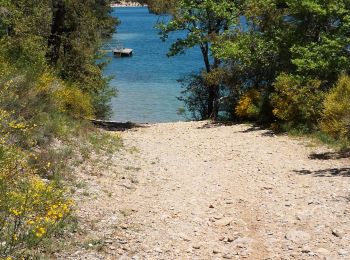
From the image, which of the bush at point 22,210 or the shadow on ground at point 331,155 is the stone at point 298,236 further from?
the shadow on ground at point 331,155

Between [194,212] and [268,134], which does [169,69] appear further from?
[194,212]

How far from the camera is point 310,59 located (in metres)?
13.9

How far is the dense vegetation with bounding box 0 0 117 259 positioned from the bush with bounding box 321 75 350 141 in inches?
243

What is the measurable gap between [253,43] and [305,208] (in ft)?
38.8

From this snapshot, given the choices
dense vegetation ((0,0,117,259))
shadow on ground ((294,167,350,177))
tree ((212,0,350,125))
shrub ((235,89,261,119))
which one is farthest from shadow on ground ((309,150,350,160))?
dense vegetation ((0,0,117,259))

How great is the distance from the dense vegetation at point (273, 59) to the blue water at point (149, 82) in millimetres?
4984

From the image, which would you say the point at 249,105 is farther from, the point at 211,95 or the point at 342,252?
the point at 342,252

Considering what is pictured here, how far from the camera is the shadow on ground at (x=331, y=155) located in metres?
11.5

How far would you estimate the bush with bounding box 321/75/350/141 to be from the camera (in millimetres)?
11906

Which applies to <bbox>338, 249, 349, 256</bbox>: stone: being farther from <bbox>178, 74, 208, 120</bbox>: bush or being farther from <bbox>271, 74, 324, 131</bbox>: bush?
<bbox>178, 74, 208, 120</bbox>: bush

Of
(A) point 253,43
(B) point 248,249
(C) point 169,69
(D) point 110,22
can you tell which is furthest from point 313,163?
(C) point 169,69

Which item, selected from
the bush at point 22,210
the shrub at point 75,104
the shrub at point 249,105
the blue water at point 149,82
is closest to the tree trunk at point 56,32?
the shrub at point 75,104

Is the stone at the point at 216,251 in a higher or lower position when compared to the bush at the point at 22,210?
lower

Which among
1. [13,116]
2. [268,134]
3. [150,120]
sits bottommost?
[150,120]
